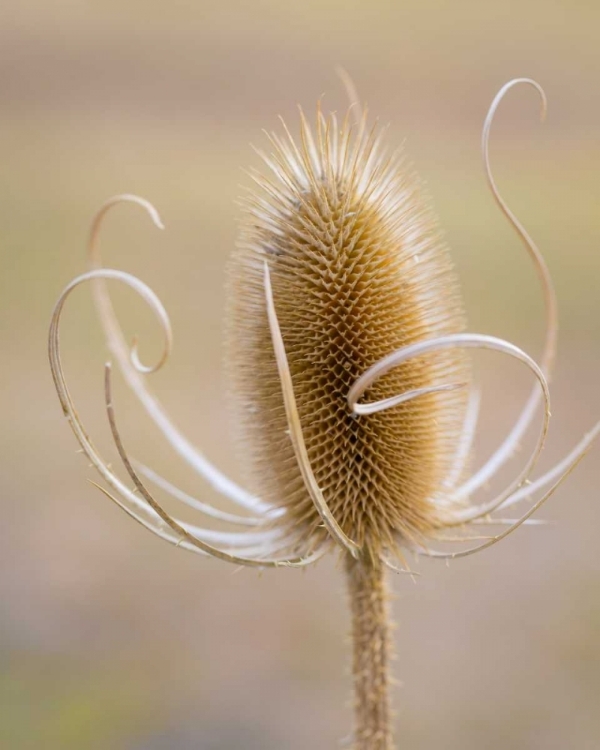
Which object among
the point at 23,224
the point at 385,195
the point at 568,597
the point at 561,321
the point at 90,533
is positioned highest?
the point at 23,224

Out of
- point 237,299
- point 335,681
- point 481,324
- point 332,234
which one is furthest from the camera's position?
point 481,324

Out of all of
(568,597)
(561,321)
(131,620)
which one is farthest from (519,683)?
(561,321)

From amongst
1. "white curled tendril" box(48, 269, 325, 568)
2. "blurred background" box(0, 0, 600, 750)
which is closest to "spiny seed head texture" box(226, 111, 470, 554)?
"white curled tendril" box(48, 269, 325, 568)

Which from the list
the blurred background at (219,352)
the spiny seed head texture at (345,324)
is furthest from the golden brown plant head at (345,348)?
the blurred background at (219,352)

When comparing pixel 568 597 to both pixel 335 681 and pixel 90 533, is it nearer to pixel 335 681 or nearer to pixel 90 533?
Answer: pixel 335 681

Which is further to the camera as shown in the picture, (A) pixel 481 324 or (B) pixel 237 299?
(A) pixel 481 324

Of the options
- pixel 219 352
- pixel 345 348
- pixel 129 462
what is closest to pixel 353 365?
pixel 345 348

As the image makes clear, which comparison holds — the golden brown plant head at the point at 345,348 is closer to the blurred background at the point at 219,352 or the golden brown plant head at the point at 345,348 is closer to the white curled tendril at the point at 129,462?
the white curled tendril at the point at 129,462
